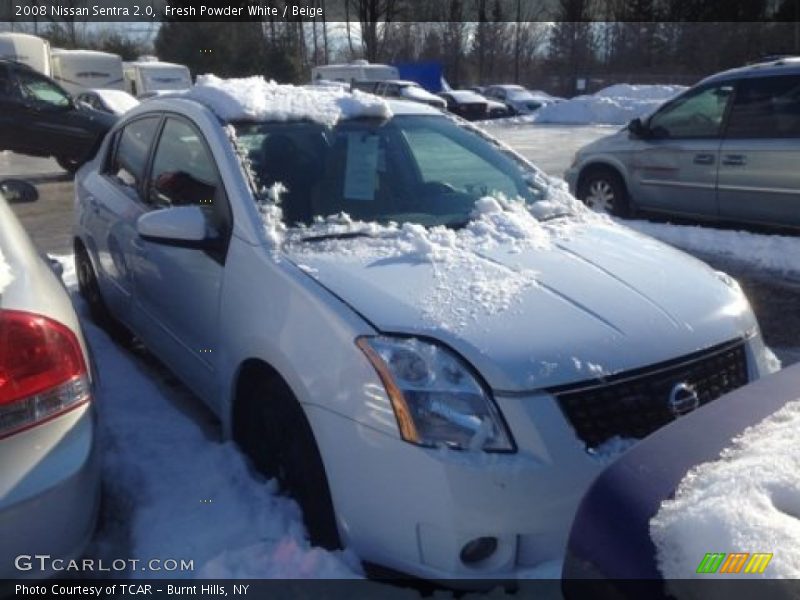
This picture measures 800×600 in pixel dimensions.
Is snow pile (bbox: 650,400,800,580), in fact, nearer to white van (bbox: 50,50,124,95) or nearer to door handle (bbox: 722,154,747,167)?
door handle (bbox: 722,154,747,167)

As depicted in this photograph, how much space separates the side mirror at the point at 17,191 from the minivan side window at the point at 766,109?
6.31 m

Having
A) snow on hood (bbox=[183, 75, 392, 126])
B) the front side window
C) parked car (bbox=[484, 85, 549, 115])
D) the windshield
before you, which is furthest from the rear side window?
parked car (bbox=[484, 85, 549, 115])

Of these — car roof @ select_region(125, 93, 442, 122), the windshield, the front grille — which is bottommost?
the front grille

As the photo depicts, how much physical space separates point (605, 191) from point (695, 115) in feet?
4.15

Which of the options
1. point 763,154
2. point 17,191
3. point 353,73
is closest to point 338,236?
point 17,191

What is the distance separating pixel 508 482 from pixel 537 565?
0.96 feet

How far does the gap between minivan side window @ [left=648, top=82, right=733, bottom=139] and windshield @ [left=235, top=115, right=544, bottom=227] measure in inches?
180

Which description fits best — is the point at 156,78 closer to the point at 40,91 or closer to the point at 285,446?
the point at 40,91

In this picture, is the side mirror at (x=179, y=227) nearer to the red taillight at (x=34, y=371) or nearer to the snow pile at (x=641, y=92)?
the red taillight at (x=34, y=371)

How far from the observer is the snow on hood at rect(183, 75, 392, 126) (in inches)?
141

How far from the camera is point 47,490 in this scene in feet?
7.18

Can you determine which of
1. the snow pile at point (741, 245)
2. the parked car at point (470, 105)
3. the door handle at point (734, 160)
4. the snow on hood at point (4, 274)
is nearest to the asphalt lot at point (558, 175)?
the snow pile at point (741, 245)

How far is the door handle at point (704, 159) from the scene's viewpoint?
766 cm

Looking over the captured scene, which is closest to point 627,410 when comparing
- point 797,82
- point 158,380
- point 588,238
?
point 588,238
